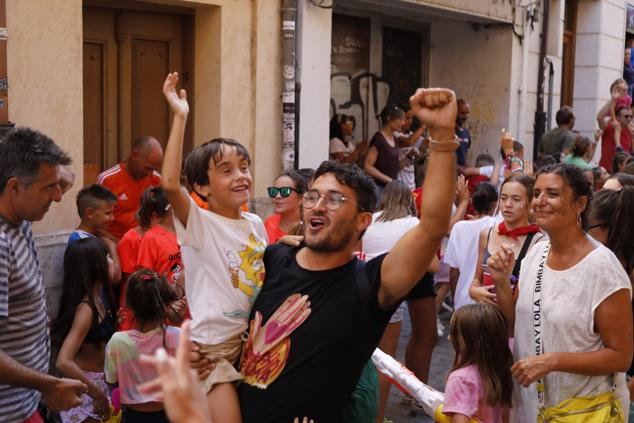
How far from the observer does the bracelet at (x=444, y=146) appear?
2719mm

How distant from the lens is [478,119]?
545 inches

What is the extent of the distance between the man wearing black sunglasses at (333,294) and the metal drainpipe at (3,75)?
364 cm

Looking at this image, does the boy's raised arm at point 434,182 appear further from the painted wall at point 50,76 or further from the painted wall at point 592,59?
the painted wall at point 592,59

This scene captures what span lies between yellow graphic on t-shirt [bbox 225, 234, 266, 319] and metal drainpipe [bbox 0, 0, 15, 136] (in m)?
3.30

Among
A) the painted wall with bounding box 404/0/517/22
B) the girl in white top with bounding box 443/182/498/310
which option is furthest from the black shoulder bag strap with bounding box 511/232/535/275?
the painted wall with bounding box 404/0/517/22

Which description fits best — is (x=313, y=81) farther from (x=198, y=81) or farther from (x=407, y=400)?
(x=407, y=400)

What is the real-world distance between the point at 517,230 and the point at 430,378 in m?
2.10

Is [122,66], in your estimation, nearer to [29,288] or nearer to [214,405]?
[29,288]

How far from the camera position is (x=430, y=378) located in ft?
23.6

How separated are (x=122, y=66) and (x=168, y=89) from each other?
194 inches

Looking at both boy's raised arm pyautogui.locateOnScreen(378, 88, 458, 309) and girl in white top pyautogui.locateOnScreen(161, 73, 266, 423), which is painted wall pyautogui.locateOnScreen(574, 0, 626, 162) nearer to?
girl in white top pyautogui.locateOnScreen(161, 73, 266, 423)

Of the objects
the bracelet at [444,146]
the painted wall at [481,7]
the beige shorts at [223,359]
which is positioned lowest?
the beige shorts at [223,359]

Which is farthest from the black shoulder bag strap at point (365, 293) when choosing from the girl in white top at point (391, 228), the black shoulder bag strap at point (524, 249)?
the girl in white top at point (391, 228)

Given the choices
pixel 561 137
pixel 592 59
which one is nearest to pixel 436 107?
pixel 561 137
